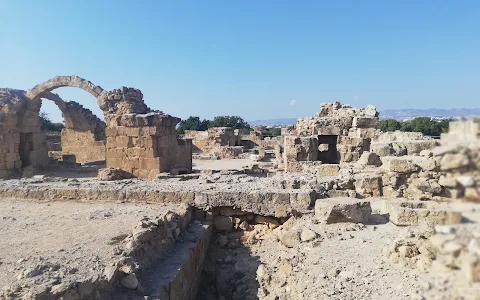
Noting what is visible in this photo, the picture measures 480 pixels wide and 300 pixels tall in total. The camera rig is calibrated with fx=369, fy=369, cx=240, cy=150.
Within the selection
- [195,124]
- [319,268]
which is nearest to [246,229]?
[319,268]

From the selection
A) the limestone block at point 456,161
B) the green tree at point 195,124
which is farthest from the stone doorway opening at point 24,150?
the green tree at point 195,124

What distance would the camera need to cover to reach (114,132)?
37.1 ft

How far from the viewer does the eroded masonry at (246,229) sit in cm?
Result: 169

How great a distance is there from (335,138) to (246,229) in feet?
27.6

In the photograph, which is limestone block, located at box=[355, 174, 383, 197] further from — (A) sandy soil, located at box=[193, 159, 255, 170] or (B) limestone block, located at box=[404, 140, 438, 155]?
(A) sandy soil, located at box=[193, 159, 255, 170]

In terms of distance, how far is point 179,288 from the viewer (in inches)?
179

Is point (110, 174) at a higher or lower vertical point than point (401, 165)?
lower

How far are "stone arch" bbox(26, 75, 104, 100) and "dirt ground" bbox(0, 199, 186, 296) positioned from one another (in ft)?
21.5

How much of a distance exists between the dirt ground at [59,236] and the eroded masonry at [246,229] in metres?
0.02

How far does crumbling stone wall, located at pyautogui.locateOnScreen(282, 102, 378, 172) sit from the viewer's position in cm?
1208

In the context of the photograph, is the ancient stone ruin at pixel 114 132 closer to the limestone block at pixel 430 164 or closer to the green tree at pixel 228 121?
the limestone block at pixel 430 164

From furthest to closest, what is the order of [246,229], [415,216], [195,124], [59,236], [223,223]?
[195,124], [223,223], [246,229], [59,236], [415,216]

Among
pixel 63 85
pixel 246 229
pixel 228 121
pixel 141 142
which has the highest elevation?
pixel 228 121

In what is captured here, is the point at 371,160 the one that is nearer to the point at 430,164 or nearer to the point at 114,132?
the point at 430,164
